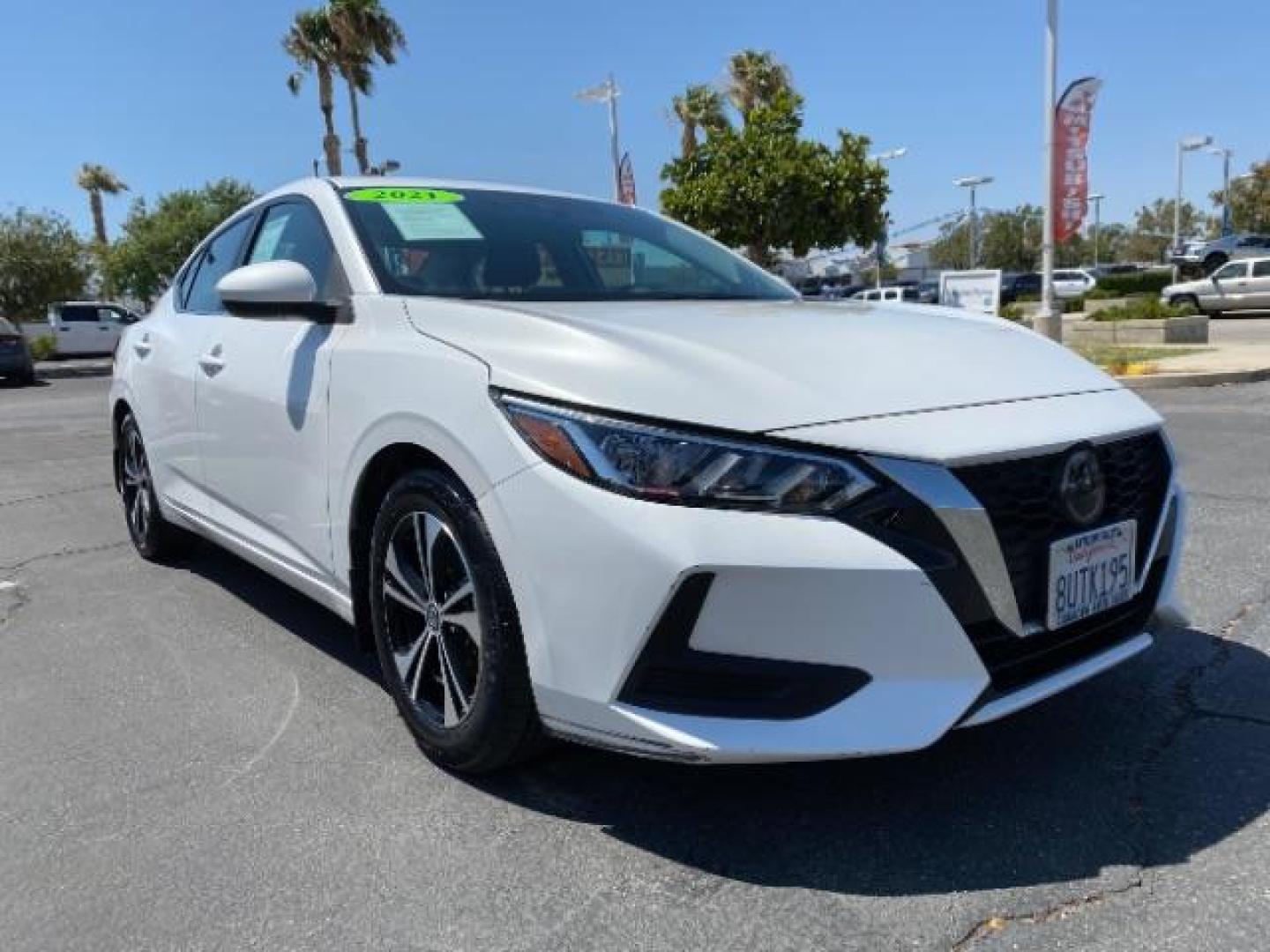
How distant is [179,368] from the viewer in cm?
427

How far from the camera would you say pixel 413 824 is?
8.41 feet

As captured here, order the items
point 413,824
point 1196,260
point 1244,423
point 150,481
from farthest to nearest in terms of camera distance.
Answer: point 1196,260 → point 1244,423 → point 150,481 → point 413,824

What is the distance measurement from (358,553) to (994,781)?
1787 mm

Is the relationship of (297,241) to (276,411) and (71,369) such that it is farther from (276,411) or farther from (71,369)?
(71,369)

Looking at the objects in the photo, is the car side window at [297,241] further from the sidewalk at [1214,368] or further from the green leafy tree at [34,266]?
the green leafy tree at [34,266]

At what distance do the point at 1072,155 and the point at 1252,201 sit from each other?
49.8m

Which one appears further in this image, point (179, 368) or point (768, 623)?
point (179, 368)

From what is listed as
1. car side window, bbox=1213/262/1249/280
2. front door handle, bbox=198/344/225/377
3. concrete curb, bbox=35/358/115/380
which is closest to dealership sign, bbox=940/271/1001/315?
front door handle, bbox=198/344/225/377

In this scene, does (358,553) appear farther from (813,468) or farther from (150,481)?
(150,481)

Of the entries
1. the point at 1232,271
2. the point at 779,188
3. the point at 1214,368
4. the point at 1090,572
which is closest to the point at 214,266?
the point at 1090,572

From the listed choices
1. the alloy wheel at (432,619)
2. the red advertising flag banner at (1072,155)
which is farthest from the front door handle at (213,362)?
the red advertising flag banner at (1072,155)

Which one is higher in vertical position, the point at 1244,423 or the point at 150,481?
the point at 150,481

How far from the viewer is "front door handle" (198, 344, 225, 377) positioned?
3838 millimetres

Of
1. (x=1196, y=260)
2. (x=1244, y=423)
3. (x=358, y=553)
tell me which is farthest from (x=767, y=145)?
(x=358, y=553)
